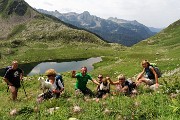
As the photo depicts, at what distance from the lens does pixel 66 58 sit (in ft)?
358

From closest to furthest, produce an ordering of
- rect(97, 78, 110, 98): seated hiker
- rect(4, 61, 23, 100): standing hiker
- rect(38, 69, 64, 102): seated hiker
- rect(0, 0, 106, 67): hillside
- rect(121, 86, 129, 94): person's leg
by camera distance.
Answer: rect(121, 86, 129, 94): person's leg < rect(38, 69, 64, 102): seated hiker < rect(97, 78, 110, 98): seated hiker < rect(4, 61, 23, 100): standing hiker < rect(0, 0, 106, 67): hillside

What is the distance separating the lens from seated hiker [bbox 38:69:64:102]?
1725 cm

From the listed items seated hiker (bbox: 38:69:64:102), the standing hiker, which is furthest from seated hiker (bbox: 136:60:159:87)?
the standing hiker

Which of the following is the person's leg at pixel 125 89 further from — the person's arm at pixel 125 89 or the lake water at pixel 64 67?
the lake water at pixel 64 67

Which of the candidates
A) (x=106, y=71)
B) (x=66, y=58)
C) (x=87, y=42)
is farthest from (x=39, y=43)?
(x=106, y=71)

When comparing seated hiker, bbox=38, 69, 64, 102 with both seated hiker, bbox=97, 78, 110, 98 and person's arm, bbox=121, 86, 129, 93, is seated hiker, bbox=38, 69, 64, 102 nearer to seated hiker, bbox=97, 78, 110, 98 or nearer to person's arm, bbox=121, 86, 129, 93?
seated hiker, bbox=97, 78, 110, 98

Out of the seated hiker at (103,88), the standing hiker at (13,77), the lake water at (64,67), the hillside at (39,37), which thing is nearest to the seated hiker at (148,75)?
the seated hiker at (103,88)

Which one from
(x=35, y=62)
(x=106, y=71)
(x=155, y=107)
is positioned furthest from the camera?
(x=35, y=62)

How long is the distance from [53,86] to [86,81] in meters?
2.87

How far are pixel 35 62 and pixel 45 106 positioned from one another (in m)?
94.0

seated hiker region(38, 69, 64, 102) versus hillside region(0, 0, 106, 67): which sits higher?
hillside region(0, 0, 106, 67)

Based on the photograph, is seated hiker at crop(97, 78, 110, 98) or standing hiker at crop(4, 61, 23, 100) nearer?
seated hiker at crop(97, 78, 110, 98)

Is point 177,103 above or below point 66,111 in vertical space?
above

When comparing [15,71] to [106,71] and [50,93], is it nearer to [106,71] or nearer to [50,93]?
[50,93]
